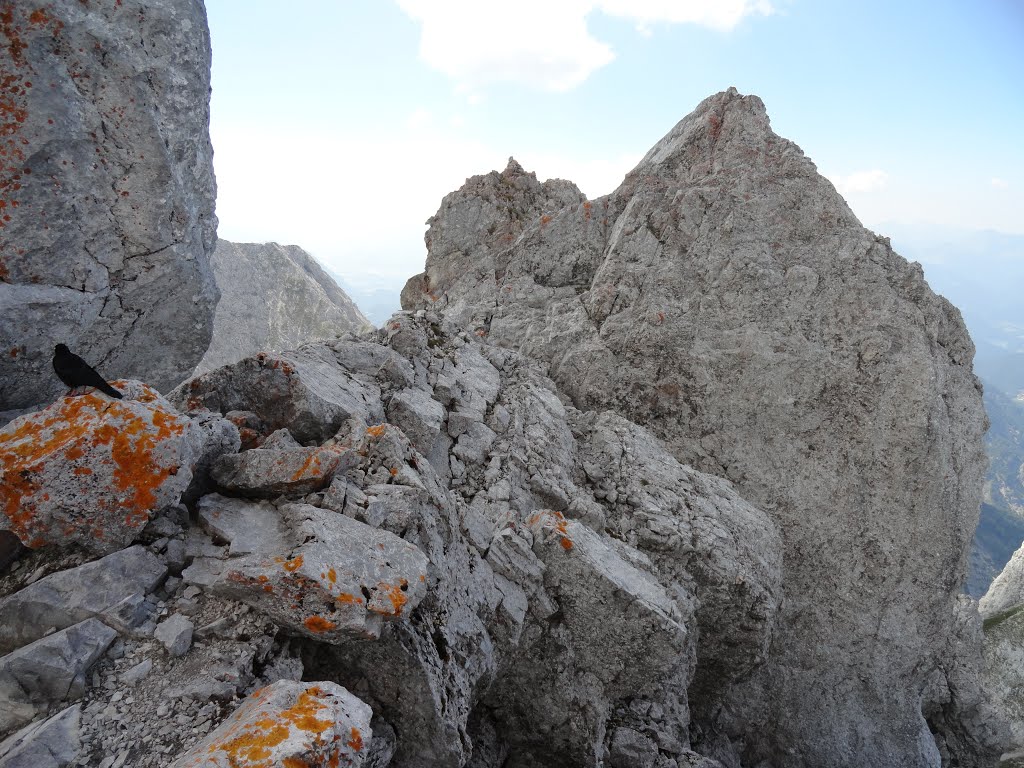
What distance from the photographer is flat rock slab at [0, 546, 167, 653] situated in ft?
19.2

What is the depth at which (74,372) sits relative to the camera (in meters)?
6.70

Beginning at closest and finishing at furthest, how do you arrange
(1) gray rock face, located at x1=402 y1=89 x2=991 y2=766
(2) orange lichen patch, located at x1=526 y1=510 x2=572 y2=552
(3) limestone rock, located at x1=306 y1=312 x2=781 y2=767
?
(3) limestone rock, located at x1=306 y1=312 x2=781 y2=767 → (2) orange lichen patch, located at x1=526 y1=510 x2=572 y2=552 → (1) gray rock face, located at x1=402 y1=89 x2=991 y2=766

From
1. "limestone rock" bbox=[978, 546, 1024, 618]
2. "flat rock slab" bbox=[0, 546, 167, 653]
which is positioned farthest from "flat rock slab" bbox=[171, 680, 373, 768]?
"limestone rock" bbox=[978, 546, 1024, 618]

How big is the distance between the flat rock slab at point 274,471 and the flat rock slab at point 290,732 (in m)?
2.89

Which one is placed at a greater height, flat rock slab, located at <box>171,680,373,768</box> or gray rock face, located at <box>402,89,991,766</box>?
gray rock face, located at <box>402,89,991,766</box>

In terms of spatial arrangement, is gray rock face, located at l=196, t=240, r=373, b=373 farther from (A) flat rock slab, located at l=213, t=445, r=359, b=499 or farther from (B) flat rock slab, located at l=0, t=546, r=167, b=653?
(B) flat rock slab, located at l=0, t=546, r=167, b=653

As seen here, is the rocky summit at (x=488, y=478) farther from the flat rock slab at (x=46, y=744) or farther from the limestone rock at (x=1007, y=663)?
the limestone rock at (x=1007, y=663)

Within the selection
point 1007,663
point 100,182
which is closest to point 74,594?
point 100,182

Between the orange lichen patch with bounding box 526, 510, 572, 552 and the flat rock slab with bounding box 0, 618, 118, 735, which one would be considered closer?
the flat rock slab with bounding box 0, 618, 118, 735

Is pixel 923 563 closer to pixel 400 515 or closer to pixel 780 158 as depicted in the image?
pixel 780 158

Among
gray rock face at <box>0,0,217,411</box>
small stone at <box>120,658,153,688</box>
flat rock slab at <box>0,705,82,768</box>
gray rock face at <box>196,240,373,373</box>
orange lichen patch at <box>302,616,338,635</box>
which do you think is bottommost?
gray rock face at <box>196,240,373,373</box>

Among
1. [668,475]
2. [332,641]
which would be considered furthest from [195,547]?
[668,475]

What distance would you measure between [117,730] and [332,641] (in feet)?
7.31

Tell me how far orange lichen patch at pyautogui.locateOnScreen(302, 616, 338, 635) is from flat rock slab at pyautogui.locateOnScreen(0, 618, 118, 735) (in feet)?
7.20
